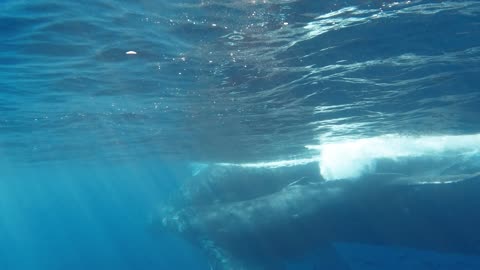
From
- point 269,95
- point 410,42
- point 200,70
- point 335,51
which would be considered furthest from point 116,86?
point 410,42

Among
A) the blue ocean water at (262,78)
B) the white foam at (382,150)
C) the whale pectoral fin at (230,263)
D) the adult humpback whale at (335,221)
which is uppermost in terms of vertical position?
the blue ocean water at (262,78)

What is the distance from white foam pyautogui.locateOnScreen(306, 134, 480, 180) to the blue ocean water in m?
0.11

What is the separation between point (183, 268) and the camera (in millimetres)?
65250

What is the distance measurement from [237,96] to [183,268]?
178 ft

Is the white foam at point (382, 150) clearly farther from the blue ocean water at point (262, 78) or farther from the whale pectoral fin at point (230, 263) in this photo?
the whale pectoral fin at point (230, 263)

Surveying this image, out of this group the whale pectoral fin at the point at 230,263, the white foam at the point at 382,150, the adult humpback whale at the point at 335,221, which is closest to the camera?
the adult humpback whale at the point at 335,221

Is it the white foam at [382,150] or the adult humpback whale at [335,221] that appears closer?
the adult humpback whale at [335,221]

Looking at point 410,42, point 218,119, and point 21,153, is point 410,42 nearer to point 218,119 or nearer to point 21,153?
point 218,119

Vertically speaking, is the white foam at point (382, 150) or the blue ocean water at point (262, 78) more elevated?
the blue ocean water at point (262, 78)

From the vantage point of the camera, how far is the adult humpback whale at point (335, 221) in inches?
755

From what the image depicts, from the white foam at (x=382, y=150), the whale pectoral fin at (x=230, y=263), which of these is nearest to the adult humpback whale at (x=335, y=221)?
the whale pectoral fin at (x=230, y=263)

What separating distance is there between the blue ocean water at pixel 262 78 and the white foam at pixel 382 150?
4.2 inches

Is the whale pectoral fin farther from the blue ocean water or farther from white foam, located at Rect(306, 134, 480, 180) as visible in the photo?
white foam, located at Rect(306, 134, 480, 180)

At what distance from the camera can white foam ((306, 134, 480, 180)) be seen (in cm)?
2600
